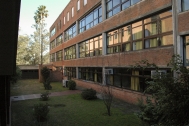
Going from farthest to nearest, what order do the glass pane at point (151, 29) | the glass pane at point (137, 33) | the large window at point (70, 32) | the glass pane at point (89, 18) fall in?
1. the large window at point (70, 32)
2. the glass pane at point (89, 18)
3. the glass pane at point (137, 33)
4. the glass pane at point (151, 29)

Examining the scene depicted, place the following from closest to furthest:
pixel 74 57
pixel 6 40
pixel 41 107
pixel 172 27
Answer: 1. pixel 6 40
2. pixel 41 107
3. pixel 172 27
4. pixel 74 57

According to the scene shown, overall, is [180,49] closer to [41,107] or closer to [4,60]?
[41,107]

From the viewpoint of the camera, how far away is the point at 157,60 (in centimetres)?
1095

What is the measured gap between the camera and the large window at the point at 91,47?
1970cm

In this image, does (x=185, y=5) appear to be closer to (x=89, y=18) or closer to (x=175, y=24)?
(x=175, y=24)

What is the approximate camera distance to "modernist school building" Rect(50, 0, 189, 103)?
9.84 m

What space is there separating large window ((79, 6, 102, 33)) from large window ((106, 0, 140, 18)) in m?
2.02

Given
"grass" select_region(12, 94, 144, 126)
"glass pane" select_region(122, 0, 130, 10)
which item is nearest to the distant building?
"grass" select_region(12, 94, 144, 126)

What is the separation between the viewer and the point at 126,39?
47.7ft

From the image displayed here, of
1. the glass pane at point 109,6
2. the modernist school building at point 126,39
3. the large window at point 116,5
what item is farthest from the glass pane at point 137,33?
the glass pane at point 109,6

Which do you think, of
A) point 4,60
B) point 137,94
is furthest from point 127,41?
point 4,60

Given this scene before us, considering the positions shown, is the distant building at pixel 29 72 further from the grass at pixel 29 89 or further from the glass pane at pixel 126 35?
the glass pane at pixel 126 35

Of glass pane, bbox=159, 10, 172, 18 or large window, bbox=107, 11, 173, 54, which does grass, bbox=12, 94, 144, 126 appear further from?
glass pane, bbox=159, 10, 172, 18

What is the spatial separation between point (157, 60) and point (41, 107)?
759 centimetres
